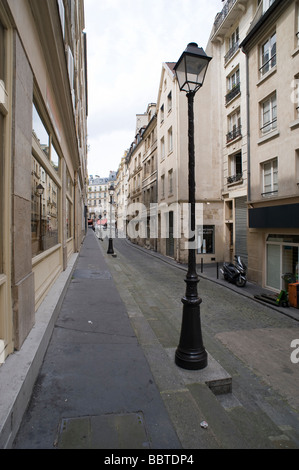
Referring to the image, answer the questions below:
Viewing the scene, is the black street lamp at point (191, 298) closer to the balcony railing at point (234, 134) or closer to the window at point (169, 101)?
the balcony railing at point (234, 134)

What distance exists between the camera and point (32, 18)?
13.2 ft

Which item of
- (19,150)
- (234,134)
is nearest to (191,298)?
(19,150)

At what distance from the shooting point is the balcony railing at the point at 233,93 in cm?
1526

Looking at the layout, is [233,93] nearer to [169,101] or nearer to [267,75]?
[267,75]

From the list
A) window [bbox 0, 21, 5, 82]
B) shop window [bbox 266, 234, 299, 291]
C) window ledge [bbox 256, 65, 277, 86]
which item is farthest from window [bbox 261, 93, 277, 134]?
window [bbox 0, 21, 5, 82]

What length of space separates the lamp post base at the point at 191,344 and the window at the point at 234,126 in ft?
45.2

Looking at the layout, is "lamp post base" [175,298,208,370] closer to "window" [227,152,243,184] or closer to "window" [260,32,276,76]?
"window" [260,32,276,76]

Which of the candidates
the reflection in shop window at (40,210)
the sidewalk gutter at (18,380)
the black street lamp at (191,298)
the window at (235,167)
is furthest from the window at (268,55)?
the sidewalk gutter at (18,380)

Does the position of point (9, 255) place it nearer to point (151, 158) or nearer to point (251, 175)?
point (251, 175)

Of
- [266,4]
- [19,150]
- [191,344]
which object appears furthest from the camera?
[266,4]

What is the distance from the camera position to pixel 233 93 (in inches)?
620

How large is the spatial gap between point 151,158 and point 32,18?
23965mm

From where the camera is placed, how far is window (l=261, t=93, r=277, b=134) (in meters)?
11.2

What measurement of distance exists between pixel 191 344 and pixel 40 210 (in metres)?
3.67
